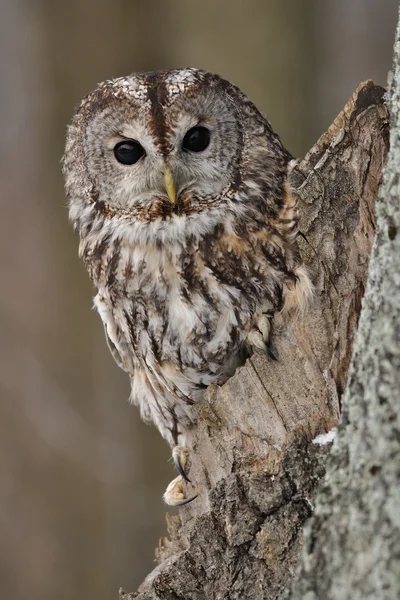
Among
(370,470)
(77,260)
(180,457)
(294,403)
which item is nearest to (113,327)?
(180,457)

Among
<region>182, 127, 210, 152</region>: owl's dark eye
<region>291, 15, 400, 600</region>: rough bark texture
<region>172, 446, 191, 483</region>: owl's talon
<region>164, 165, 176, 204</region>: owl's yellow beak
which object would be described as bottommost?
<region>172, 446, 191, 483</region>: owl's talon

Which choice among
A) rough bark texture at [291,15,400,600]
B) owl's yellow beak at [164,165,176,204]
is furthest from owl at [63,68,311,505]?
rough bark texture at [291,15,400,600]

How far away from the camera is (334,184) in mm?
1686

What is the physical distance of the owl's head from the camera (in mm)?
1984

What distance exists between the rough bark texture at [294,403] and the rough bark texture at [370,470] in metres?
0.46

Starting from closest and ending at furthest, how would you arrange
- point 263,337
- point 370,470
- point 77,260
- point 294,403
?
point 370,470 < point 294,403 < point 263,337 < point 77,260

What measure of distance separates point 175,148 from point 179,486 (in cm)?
89

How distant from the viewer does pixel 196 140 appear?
205 centimetres

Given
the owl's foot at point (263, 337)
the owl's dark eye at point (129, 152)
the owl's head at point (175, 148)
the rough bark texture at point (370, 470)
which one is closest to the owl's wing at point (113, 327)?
the owl's head at point (175, 148)

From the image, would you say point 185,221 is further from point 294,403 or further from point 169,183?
point 294,403

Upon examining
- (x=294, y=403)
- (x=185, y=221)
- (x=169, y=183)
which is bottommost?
(x=294, y=403)

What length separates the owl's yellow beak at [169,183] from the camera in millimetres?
1951

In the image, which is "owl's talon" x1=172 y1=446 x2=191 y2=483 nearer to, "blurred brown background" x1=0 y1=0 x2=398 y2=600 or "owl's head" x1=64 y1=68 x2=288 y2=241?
"owl's head" x1=64 y1=68 x2=288 y2=241

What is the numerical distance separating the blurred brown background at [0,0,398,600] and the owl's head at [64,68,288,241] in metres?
1.84
